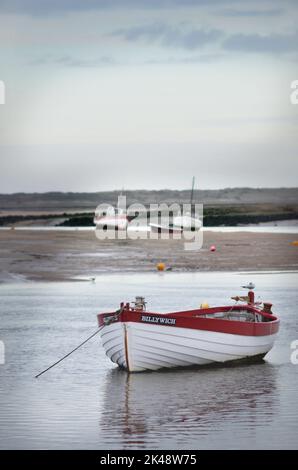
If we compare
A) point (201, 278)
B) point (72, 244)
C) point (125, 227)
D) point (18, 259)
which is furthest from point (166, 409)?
point (125, 227)

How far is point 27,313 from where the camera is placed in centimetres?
3481

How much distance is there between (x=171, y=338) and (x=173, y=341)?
12 cm

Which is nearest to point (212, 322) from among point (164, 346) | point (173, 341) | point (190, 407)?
point (173, 341)

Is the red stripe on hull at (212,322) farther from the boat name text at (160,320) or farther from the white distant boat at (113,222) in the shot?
the white distant boat at (113,222)

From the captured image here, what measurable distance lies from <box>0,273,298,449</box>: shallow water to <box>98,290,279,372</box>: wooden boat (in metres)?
0.31

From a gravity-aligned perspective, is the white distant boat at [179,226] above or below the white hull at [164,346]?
above

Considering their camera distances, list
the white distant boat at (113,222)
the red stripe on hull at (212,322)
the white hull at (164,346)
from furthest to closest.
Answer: the white distant boat at (113,222)
the white hull at (164,346)
the red stripe on hull at (212,322)

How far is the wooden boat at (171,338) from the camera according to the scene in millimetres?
22656

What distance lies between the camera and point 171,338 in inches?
902

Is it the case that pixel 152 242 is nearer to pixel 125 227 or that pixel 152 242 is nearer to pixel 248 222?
pixel 125 227

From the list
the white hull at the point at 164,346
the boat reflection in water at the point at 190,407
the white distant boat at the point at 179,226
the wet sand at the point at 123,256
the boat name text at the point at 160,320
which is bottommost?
the boat reflection in water at the point at 190,407

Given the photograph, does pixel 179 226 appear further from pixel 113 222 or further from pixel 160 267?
pixel 160 267

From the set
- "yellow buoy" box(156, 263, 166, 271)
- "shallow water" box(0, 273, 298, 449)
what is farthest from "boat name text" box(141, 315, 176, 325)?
"yellow buoy" box(156, 263, 166, 271)

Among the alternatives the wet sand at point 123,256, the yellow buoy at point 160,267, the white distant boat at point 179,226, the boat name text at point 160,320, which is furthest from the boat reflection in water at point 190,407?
the white distant boat at point 179,226
